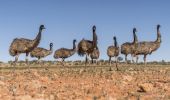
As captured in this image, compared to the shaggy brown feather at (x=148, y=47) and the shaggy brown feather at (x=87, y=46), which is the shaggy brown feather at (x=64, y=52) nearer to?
the shaggy brown feather at (x=87, y=46)

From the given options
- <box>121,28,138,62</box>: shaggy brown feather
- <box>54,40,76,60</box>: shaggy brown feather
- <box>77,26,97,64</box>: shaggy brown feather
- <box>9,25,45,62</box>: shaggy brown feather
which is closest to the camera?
<box>9,25,45,62</box>: shaggy brown feather

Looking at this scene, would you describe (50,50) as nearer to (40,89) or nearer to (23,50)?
(23,50)

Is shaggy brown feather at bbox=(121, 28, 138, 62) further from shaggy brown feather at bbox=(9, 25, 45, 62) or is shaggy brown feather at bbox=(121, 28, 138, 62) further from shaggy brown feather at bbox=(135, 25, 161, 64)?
shaggy brown feather at bbox=(9, 25, 45, 62)

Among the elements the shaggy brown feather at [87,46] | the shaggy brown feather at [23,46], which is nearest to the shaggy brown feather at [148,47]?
the shaggy brown feather at [87,46]

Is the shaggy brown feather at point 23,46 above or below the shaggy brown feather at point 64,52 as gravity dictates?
below

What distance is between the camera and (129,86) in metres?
16.4

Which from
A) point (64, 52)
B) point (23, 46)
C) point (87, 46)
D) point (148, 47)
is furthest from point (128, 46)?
point (23, 46)

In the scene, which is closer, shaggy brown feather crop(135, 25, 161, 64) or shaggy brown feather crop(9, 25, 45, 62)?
shaggy brown feather crop(9, 25, 45, 62)

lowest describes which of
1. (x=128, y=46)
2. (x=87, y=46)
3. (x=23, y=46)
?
(x=23, y=46)

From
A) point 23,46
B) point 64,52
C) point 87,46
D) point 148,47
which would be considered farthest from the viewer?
point 64,52

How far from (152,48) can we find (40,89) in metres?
34.6

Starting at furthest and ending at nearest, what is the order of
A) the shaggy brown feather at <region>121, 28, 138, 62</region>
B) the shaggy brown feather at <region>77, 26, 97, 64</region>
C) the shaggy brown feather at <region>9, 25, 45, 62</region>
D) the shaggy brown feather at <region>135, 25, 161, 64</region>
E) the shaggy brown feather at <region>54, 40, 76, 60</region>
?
the shaggy brown feather at <region>54, 40, 76, 60</region> < the shaggy brown feather at <region>121, 28, 138, 62</region> < the shaggy brown feather at <region>135, 25, 161, 64</region> < the shaggy brown feather at <region>77, 26, 97, 64</region> < the shaggy brown feather at <region>9, 25, 45, 62</region>

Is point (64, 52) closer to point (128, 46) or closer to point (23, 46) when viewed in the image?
point (128, 46)

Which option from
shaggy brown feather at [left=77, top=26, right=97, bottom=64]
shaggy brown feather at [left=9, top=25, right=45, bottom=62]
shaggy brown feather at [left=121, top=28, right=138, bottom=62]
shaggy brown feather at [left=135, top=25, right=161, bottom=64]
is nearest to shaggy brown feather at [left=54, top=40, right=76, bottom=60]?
shaggy brown feather at [left=121, top=28, right=138, bottom=62]
